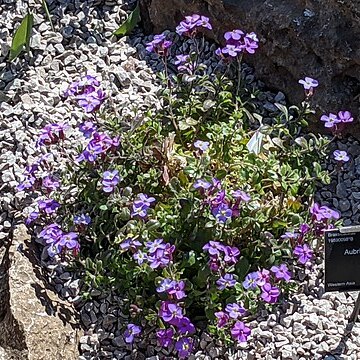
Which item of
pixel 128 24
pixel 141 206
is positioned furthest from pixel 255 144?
pixel 128 24

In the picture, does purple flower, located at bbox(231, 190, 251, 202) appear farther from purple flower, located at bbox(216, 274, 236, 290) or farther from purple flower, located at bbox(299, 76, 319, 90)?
purple flower, located at bbox(299, 76, 319, 90)

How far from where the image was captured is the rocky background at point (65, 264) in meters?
2.85

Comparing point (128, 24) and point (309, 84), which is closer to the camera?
point (309, 84)

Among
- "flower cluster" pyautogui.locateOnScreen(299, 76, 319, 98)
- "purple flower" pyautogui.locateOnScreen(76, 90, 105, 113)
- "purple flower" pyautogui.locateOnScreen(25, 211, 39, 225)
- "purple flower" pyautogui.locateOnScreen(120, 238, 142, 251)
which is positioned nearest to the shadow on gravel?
"purple flower" pyautogui.locateOnScreen(25, 211, 39, 225)

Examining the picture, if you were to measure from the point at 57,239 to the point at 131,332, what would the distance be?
40 centimetres

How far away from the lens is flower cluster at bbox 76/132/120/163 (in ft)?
9.77

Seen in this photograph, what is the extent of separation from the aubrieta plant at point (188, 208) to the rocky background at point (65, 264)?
0.07 m

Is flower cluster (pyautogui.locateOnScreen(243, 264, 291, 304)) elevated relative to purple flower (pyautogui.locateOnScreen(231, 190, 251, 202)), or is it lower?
lower

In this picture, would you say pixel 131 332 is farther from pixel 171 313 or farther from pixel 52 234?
pixel 52 234

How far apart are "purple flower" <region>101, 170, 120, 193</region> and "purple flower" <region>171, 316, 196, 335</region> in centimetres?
50

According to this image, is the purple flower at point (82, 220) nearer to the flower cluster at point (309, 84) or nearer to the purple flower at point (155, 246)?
the purple flower at point (155, 246)

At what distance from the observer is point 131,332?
276 cm

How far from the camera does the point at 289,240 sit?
2949 millimetres

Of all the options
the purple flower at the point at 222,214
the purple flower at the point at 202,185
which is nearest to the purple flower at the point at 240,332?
the purple flower at the point at 222,214
